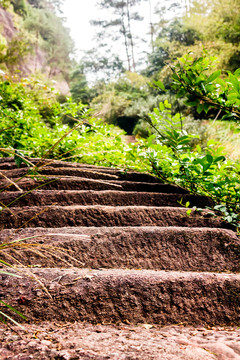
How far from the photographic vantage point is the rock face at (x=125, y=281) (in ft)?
2.17

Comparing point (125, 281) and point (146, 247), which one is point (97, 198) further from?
point (125, 281)

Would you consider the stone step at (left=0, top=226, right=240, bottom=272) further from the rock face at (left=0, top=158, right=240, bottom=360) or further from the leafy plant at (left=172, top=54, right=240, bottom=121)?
the leafy plant at (left=172, top=54, right=240, bottom=121)

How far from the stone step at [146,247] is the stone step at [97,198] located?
37cm

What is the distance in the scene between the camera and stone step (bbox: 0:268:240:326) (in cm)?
80

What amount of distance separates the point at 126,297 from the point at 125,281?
55mm

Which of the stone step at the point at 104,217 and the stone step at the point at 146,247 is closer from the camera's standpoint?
the stone step at the point at 146,247

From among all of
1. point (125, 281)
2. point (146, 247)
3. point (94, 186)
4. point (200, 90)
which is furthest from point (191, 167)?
point (125, 281)

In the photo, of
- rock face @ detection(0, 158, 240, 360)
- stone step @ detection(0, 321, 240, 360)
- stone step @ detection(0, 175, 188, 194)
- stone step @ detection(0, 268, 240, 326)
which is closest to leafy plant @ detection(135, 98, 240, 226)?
stone step @ detection(0, 175, 188, 194)

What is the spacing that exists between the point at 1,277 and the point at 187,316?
0.73 m

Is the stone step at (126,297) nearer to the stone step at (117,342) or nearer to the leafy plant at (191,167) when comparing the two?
the stone step at (117,342)

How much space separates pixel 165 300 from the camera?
879 mm

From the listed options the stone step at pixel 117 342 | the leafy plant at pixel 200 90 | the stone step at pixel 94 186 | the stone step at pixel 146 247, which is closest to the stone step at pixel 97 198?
the stone step at pixel 94 186

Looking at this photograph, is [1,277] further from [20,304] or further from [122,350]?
[122,350]

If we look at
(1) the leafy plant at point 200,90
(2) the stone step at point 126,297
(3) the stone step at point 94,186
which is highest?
(1) the leafy plant at point 200,90
